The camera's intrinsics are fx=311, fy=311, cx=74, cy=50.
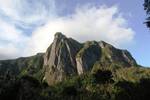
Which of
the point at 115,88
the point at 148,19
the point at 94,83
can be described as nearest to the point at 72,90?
the point at 115,88

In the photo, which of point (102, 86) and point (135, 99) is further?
point (102, 86)

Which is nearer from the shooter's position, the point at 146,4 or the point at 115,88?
the point at 146,4

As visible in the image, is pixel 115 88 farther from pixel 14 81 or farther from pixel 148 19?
pixel 148 19

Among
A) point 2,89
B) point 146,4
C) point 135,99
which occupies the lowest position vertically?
point 135,99

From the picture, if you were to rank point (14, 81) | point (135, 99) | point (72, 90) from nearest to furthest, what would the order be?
point (135, 99)
point (14, 81)
point (72, 90)

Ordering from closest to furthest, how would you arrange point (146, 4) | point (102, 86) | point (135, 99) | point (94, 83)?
point (146, 4)
point (135, 99)
point (102, 86)
point (94, 83)

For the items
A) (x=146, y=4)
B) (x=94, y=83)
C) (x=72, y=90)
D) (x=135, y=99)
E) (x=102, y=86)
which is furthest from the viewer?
(x=94, y=83)

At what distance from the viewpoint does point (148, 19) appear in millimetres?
41094

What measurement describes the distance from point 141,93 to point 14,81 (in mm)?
48691

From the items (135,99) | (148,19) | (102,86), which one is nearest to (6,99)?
(135,99)

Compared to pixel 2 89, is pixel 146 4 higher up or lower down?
higher up

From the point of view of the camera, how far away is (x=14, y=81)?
299 ft

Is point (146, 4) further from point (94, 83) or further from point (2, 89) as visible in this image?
point (94, 83)

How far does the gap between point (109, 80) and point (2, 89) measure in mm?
Result: 92793
